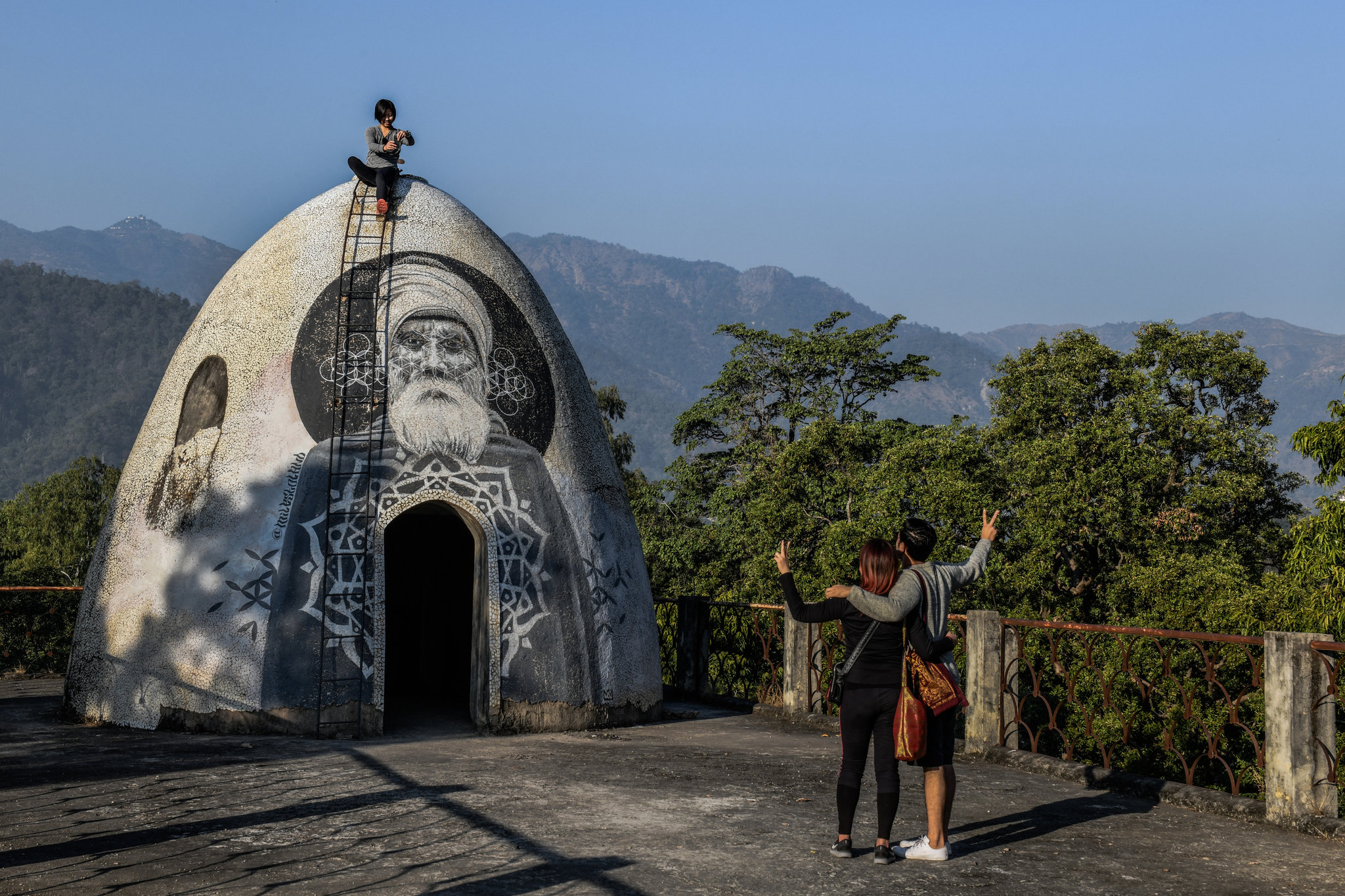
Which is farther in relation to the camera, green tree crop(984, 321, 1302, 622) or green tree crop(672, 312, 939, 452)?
green tree crop(672, 312, 939, 452)

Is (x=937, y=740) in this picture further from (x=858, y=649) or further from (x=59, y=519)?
(x=59, y=519)

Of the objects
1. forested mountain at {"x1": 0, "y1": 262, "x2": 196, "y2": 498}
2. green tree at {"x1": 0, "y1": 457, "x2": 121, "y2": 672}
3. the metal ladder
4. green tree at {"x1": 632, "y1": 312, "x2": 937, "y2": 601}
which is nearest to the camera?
the metal ladder

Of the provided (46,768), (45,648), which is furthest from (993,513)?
(45,648)

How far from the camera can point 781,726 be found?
37.6 ft

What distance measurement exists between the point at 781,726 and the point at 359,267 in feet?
20.6

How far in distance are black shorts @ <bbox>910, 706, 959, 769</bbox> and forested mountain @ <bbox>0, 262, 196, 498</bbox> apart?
141631mm

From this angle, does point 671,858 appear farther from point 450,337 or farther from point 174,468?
point 174,468

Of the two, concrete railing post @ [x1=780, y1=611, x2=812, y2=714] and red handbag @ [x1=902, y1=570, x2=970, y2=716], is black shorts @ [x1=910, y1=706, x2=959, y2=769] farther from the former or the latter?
concrete railing post @ [x1=780, y1=611, x2=812, y2=714]

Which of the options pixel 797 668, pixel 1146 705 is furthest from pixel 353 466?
pixel 1146 705

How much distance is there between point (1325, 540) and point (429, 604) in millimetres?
15726

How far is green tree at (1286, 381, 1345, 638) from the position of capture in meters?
19.4

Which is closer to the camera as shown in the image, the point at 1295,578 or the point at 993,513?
the point at 993,513

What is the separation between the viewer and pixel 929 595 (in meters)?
6.00

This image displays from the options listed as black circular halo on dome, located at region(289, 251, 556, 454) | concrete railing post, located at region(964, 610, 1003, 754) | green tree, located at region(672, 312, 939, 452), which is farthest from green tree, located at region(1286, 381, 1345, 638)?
green tree, located at region(672, 312, 939, 452)
